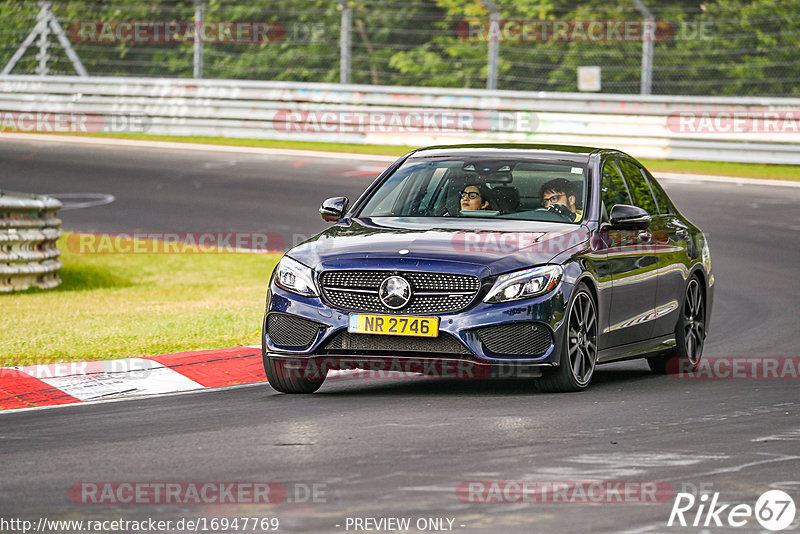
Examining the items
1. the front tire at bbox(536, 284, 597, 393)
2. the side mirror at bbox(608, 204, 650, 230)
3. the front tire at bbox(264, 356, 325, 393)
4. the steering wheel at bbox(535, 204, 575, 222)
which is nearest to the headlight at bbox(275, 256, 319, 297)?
the front tire at bbox(264, 356, 325, 393)

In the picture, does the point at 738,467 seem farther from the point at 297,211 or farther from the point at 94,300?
the point at 297,211

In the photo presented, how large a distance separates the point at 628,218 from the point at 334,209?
6.32ft

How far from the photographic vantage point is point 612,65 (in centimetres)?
2794

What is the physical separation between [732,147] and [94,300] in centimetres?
1449

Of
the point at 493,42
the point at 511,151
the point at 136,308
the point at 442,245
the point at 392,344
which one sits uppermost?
the point at 493,42

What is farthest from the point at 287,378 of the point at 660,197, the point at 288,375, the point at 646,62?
the point at 646,62

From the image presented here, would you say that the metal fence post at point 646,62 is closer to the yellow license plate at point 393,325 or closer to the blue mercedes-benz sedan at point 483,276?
the blue mercedes-benz sedan at point 483,276

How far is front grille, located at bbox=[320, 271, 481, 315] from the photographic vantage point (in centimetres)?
834

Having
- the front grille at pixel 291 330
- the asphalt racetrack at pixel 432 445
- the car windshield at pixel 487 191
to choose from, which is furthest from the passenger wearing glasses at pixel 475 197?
the front grille at pixel 291 330

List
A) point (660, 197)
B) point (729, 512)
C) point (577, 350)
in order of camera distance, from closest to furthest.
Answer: point (729, 512) → point (577, 350) → point (660, 197)

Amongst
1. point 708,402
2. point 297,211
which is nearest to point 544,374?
point 708,402

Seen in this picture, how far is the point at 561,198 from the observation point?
9.53 meters

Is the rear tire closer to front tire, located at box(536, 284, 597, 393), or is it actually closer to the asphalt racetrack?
the asphalt racetrack

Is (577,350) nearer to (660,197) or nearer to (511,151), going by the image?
(511,151)
